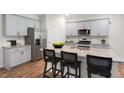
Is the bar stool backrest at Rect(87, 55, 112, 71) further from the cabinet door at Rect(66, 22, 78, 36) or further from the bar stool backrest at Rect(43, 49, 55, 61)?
the cabinet door at Rect(66, 22, 78, 36)

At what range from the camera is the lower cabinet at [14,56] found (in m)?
3.75

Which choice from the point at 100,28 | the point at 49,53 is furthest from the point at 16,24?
the point at 100,28

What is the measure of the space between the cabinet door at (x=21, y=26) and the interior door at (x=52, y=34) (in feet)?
4.59

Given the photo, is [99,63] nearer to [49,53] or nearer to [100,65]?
[100,65]

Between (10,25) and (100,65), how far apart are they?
12.1ft

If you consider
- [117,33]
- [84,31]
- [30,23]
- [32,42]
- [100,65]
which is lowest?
[100,65]

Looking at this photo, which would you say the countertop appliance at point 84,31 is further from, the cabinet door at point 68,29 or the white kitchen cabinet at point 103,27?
the cabinet door at point 68,29

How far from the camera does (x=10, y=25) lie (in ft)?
13.1

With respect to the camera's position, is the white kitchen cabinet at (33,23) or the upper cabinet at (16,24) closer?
the upper cabinet at (16,24)

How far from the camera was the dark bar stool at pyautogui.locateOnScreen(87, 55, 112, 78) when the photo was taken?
5.49 ft

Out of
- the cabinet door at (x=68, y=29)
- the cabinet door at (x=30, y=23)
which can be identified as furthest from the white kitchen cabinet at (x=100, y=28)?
the cabinet door at (x=30, y=23)
